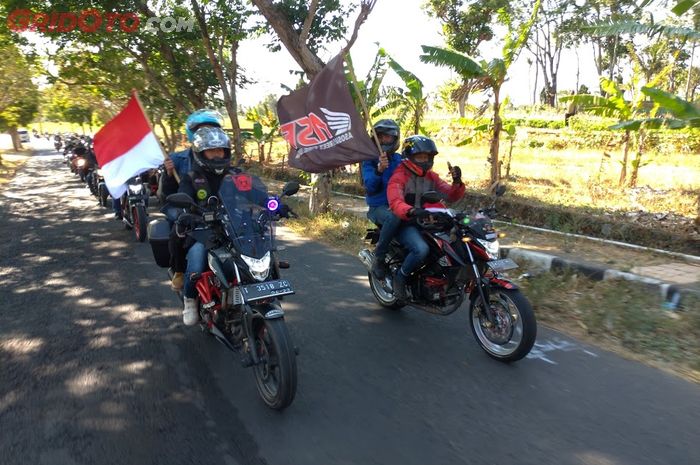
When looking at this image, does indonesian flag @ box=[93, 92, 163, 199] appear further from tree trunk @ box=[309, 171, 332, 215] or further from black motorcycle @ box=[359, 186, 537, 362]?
tree trunk @ box=[309, 171, 332, 215]

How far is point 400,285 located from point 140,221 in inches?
208

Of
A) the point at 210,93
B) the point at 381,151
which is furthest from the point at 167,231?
the point at 210,93

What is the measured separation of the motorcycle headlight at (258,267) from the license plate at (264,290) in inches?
3.1

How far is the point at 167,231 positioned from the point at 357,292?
91.1 inches

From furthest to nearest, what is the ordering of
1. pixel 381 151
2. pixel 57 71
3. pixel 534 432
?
pixel 57 71 < pixel 381 151 < pixel 534 432

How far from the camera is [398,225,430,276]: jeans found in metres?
4.32

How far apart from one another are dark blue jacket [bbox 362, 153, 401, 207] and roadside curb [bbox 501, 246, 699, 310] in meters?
2.46

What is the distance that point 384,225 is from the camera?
4.75 meters

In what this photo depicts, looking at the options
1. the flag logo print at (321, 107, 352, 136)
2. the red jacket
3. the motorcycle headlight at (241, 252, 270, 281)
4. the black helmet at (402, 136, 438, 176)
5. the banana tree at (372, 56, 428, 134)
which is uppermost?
the banana tree at (372, 56, 428, 134)

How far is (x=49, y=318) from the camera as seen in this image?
475 cm

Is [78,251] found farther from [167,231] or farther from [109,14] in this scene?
[109,14]

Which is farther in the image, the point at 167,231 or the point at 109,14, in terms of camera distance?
the point at 109,14

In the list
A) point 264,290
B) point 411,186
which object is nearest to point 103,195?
point 411,186

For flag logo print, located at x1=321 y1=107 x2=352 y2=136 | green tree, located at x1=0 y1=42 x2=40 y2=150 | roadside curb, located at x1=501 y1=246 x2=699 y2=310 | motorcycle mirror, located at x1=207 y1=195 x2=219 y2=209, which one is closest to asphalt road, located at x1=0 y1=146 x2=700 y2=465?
motorcycle mirror, located at x1=207 y1=195 x2=219 y2=209
